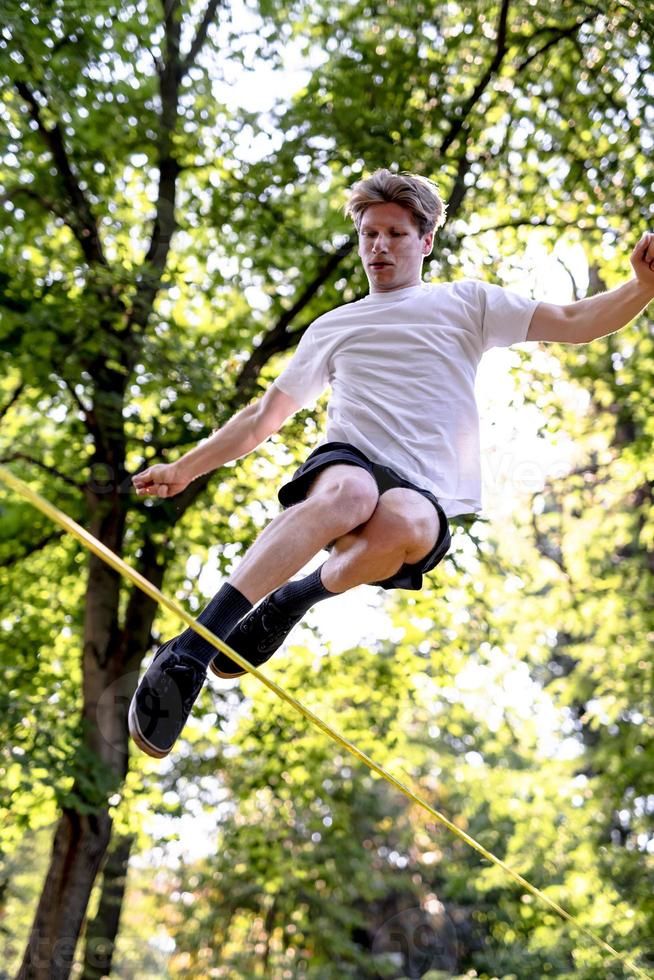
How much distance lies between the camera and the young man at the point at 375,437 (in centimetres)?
306

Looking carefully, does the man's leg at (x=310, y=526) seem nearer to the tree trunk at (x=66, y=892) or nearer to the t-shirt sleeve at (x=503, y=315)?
the t-shirt sleeve at (x=503, y=315)

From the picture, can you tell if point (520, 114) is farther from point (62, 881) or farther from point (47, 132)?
point (62, 881)

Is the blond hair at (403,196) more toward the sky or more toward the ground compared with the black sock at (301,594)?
more toward the sky

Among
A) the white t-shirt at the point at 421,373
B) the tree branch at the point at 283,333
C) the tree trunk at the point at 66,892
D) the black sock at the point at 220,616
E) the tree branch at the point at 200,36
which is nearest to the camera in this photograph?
the black sock at the point at 220,616

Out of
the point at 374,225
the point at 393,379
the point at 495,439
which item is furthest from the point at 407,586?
the point at 495,439

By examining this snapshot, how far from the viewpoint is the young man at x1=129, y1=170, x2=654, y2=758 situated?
3064 millimetres

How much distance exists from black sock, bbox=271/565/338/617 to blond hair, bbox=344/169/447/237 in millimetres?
1080

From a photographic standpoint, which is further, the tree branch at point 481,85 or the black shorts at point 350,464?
the tree branch at point 481,85

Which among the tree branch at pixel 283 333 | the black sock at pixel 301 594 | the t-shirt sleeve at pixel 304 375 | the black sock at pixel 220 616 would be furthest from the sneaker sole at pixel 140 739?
the tree branch at pixel 283 333

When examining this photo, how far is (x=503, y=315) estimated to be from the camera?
10.9 feet

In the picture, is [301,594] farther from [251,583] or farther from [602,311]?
[602,311]

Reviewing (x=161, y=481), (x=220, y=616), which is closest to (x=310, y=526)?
(x=220, y=616)

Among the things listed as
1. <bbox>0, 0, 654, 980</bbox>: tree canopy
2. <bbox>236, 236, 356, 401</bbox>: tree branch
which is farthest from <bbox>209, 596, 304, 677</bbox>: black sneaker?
<bbox>236, 236, 356, 401</bbox>: tree branch

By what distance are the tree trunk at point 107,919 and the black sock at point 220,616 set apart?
6.71 metres
